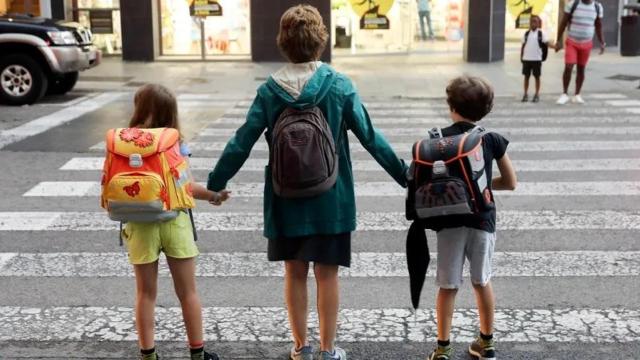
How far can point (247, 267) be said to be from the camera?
5906mm

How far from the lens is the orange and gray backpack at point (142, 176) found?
383cm

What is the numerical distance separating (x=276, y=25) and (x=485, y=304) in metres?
17.6

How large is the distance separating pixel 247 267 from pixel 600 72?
1410 cm

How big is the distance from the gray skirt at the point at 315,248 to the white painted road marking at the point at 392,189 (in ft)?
12.9

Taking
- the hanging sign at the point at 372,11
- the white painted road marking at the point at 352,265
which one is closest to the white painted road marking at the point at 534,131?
the white painted road marking at the point at 352,265

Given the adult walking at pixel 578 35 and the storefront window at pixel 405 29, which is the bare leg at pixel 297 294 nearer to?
the adult walking at pixel 578 35

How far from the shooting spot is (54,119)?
12633 millimetres

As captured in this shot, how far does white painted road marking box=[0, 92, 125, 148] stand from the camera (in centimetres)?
1119

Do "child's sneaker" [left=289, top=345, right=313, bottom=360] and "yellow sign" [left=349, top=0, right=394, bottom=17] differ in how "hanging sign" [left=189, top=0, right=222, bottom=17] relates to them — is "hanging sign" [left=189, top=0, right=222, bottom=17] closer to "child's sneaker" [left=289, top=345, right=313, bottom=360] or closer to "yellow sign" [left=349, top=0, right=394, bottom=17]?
"yellow sign" [left=349, top=0, right=394, bottom=17]

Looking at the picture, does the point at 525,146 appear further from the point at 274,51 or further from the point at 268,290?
the point at 274,51

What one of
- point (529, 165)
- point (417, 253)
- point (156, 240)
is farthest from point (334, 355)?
point (529, 165)

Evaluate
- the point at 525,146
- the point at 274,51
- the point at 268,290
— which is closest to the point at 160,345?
the point at 268,290

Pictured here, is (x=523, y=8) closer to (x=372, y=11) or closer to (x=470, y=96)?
(x=372, y=11)

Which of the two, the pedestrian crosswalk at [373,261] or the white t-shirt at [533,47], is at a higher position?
the white t-shirt at [533,47]
